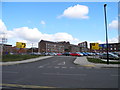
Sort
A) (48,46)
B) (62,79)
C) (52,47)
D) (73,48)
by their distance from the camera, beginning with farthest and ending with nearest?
(73,48)
(52,47)
(48,46)
(62,79)

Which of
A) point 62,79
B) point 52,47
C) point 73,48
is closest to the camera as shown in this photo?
point 62,79

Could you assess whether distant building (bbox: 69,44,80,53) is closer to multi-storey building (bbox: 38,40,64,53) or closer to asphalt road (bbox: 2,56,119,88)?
multi-storey building (bbox: 38,40,64,53)

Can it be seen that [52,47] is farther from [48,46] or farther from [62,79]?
[62,79]

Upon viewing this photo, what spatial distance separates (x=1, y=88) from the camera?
645 cm

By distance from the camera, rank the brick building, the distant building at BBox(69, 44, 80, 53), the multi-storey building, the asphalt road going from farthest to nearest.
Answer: the distant building at BBox(69, 44, 80, 53), the brick building, the multi-storey building, the asphalt road

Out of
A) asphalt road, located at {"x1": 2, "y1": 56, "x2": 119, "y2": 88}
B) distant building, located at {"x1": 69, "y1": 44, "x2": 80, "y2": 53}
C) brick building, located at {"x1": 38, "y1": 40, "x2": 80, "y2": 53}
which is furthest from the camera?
distant building, located at {"x1": 69, "y1": 44, "x2": 80, "y2": 53}

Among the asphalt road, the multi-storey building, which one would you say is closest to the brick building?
the multi-storey building

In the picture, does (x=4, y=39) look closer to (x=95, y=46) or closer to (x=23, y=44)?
(x=23, y=44)

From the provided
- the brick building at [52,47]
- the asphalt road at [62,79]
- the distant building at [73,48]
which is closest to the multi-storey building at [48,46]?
the brick building at [52,47]

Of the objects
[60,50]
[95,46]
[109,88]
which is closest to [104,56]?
[95,46]

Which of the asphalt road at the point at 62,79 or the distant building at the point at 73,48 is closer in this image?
the asphalt road at the point at 62,79

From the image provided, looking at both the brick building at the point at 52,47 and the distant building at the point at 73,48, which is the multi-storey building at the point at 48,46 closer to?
the brick building at the point at 52,47

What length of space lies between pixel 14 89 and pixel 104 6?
1785 centimetres

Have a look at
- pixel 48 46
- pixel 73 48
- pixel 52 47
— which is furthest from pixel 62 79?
pixel 73 48
